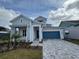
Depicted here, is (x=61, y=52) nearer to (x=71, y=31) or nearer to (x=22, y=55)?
(x=22, y=55)

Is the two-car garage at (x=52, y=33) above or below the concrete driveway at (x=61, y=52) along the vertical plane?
above

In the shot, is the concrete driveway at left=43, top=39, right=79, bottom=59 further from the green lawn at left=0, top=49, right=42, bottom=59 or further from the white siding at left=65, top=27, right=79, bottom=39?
the white siding at left=65, top=27, right=79, bottom=39

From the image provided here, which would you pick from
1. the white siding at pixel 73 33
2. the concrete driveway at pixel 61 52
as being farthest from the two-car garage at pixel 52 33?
the concrete driveway at pixel 61 52

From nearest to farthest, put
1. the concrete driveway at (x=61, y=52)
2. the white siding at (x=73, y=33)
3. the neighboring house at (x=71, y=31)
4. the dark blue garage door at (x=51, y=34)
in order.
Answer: the concrete driveway at (x=61, y=52), the white siding at (x=73, y=33), the neighboring house at (x=71, y=31), the dark blue garage door at (x=51, y=34)

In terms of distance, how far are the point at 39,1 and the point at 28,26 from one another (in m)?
6.37

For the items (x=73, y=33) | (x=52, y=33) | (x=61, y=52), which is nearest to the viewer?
(x=61, y=52)

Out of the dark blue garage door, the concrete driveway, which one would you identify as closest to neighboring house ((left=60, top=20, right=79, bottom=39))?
the dark blue garage door

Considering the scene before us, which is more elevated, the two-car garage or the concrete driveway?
the two-car garage

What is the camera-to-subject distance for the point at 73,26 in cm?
3089

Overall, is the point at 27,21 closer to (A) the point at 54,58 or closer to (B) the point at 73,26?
(B) the point at 73,26

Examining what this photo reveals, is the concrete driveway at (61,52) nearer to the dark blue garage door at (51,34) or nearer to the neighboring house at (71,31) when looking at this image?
the dark blue garage door at (51,34)

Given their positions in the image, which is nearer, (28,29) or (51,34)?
(28,29)

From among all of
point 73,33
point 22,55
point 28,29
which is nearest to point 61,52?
point 22,55

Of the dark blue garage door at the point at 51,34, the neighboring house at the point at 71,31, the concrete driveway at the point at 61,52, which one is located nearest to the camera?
the concrete driveway at the point at 61,52
